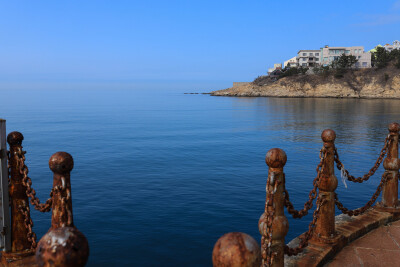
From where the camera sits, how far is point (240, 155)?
25984 mm

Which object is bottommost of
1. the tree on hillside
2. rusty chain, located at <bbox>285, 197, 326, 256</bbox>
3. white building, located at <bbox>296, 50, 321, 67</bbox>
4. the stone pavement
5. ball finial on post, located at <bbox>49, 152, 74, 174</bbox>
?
the stone pavement

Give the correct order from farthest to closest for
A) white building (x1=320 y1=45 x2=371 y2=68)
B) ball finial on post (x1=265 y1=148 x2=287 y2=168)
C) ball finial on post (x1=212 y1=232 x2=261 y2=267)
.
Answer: white building (x1=320 y1=45 x2=371 y2=68) < ball finial on post (x1=265 y1=148 x2=287 y2=168) < ball finial on post (x1=212 y1=232 x2=261 y2=267)

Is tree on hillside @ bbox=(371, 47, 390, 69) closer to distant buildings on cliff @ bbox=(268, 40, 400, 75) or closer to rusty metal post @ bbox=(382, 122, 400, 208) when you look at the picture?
distant buildings on cliff @ bbox=(268, 40, 400, 75)

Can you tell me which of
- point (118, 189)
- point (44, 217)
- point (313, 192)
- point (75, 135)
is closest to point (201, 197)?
point (118, 189)

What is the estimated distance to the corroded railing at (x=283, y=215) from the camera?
1589 millimetres

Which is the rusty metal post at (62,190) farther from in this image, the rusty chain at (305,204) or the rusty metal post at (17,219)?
the rusty chain at (305,204)

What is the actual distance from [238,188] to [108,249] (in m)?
7.68

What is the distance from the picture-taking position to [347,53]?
409ft

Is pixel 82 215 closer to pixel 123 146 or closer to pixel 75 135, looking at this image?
pixel 123 146

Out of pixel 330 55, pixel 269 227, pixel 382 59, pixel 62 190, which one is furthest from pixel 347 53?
pixel 62 190

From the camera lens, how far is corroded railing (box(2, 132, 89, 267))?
145 centimetres

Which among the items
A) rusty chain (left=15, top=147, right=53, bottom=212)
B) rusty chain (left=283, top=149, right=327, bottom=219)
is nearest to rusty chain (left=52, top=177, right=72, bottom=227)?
rusty chain (left=15, top=147, right=53, bottom=212)

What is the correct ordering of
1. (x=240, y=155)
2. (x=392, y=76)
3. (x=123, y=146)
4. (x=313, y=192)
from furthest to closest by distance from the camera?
(x=392, y=76) → (x=123, y=146) → (x=240, y=155) → (x=313, y=192)

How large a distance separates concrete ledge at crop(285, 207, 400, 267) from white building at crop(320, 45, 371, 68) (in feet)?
412
